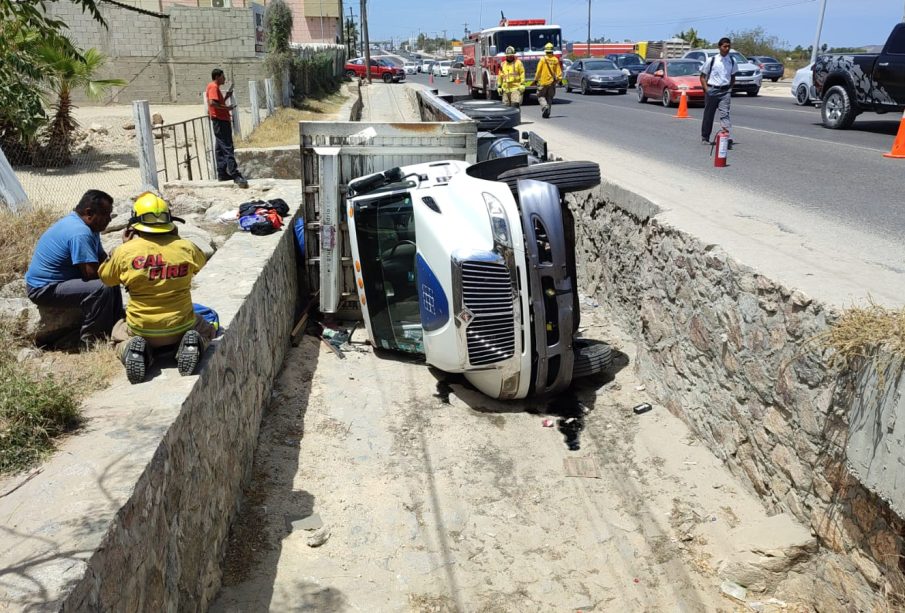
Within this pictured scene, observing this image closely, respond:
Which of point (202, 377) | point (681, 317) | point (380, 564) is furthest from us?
point (681, 317)

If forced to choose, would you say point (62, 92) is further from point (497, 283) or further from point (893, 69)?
point (893, 69)

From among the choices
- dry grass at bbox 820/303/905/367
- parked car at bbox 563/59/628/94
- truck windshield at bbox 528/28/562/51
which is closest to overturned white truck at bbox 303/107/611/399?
dry grass at bbox 820/303/905/367

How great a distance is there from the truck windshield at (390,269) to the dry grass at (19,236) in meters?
2.97

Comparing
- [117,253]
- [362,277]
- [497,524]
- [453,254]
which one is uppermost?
[117,253]

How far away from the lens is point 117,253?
4168mm

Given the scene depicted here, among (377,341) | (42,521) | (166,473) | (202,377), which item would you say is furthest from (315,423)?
(42,521)

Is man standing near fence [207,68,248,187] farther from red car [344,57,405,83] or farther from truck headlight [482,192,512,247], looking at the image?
red car [344,57,405,83]

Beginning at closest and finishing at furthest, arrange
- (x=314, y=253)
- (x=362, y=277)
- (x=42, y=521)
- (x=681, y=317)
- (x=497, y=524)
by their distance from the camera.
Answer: (x=42, y=521), (x=497, y=524), (x=681, y=317), (x=362, y=277), (x=314, y=253)

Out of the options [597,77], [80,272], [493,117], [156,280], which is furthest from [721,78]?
[597,77]

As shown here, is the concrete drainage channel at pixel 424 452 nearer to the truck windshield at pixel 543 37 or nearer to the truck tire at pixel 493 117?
the truck tire at pixel 493 117

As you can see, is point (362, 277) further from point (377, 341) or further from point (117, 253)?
point (117, 253)

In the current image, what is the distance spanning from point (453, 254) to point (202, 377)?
2.61 m

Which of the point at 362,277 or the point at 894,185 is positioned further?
the point at 894,185

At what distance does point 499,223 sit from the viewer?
6090mm
